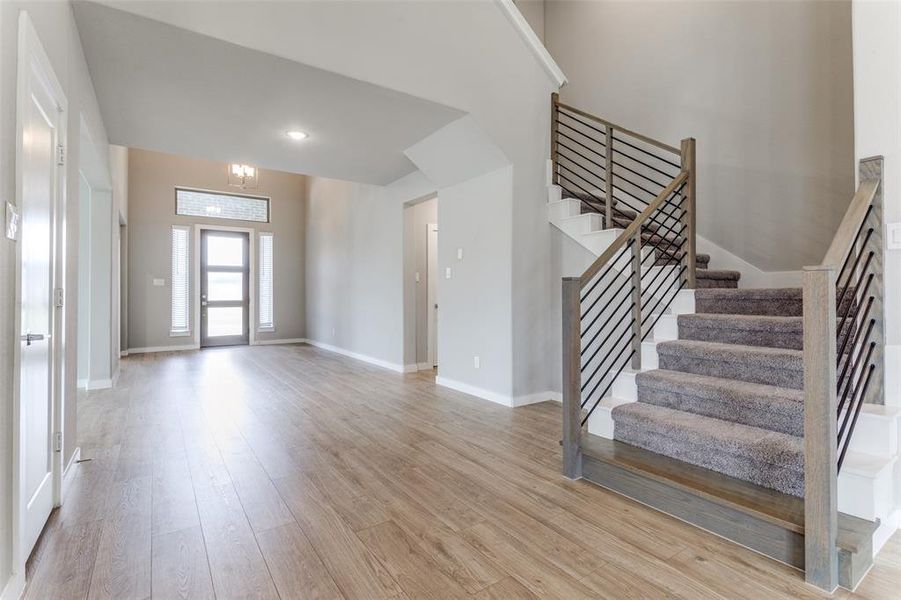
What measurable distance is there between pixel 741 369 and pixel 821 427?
2.97 ft

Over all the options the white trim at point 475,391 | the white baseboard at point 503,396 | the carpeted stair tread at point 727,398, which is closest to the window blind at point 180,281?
the white trim at point 475,391

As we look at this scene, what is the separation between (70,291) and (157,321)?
6.24 m

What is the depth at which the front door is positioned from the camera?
8.36 meters

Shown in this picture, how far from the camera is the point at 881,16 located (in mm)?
2051

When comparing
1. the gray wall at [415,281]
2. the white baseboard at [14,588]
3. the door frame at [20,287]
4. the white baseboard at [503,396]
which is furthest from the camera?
the gray wall at [415,281]

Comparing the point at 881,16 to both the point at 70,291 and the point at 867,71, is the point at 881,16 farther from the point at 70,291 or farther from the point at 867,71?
the point at 70,291

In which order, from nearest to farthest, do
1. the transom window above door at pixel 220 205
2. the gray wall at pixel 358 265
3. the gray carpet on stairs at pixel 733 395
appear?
the gray carpet on stairs at pixel 733 395 → the gray wall at pixel 358 265 → the transom window above door at pixel 220 205

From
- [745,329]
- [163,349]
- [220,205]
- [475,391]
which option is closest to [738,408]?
[745,329]

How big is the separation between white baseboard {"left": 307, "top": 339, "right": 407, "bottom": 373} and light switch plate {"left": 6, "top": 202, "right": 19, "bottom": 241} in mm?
4412

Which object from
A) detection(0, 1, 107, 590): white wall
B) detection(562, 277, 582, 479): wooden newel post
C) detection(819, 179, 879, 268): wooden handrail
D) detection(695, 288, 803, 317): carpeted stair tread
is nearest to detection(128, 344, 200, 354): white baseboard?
detection(0, 1, 107, 590): white wall

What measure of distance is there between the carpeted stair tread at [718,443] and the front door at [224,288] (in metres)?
8.08

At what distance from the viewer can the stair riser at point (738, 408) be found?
2.04 m

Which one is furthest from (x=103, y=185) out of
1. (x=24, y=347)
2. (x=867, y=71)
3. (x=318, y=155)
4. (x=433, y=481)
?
(x=867, y=71)

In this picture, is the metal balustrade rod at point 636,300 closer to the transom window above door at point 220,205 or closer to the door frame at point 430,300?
the door frame at point 430,300
